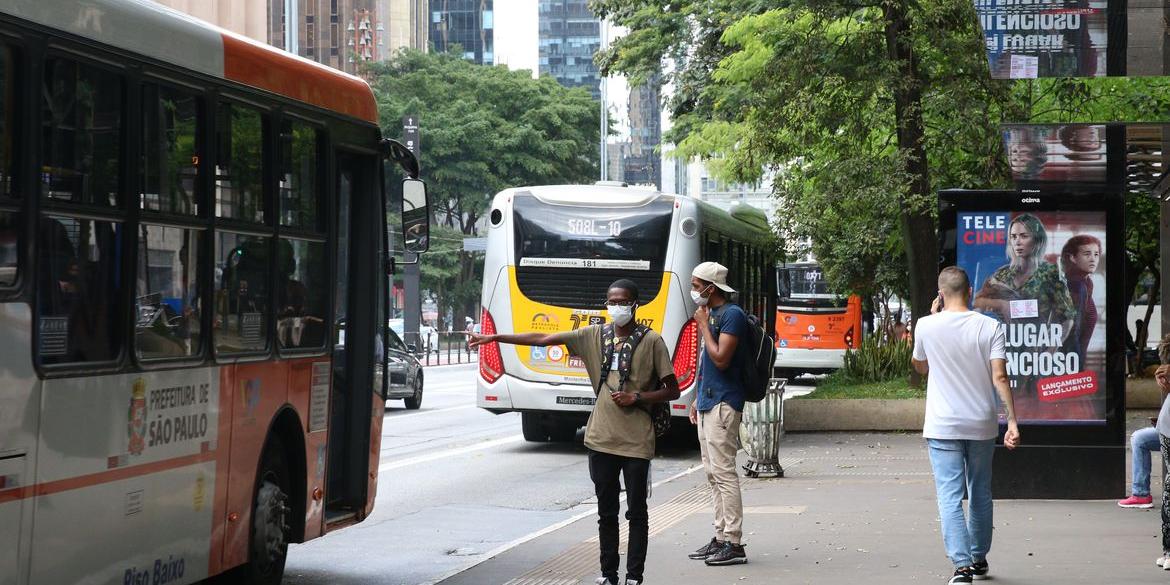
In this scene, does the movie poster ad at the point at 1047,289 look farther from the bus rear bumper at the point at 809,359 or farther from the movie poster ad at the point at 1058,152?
the bus rear bumper at the point at 809,359

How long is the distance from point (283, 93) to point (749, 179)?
692 inches

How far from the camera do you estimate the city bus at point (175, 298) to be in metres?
5.74

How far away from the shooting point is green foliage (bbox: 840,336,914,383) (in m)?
25.7

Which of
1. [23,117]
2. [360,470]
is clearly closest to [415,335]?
[360,470]

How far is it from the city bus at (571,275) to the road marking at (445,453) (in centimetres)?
79

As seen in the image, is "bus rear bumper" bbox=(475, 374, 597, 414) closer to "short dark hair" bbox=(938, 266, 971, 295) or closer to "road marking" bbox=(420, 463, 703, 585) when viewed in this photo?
"road marking" bbox=(420, 463, 703, 585)

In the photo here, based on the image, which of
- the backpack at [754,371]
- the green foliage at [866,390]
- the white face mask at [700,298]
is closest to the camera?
the white face mask at [700,298]

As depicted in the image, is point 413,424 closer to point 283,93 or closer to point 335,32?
point 283,93

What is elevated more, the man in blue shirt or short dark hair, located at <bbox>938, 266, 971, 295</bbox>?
short dark hair, located at <bbox>938, 266, 971, 295</bbox>

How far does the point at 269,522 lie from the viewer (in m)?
8.21

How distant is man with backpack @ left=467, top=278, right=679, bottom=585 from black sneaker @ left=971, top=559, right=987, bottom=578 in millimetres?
1905

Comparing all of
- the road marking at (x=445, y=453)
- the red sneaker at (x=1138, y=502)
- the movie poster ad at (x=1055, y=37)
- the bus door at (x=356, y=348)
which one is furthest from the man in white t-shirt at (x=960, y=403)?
the road marking at (x=445, y=453)

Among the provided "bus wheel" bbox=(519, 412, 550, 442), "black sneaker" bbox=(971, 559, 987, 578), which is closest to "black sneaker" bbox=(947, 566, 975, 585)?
"black sneaker" bbox=(971, 559, 987, 578)

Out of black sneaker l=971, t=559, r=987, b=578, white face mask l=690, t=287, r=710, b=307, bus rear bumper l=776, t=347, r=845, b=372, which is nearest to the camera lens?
black sneaker l=971, t=559, r=987, b=578
